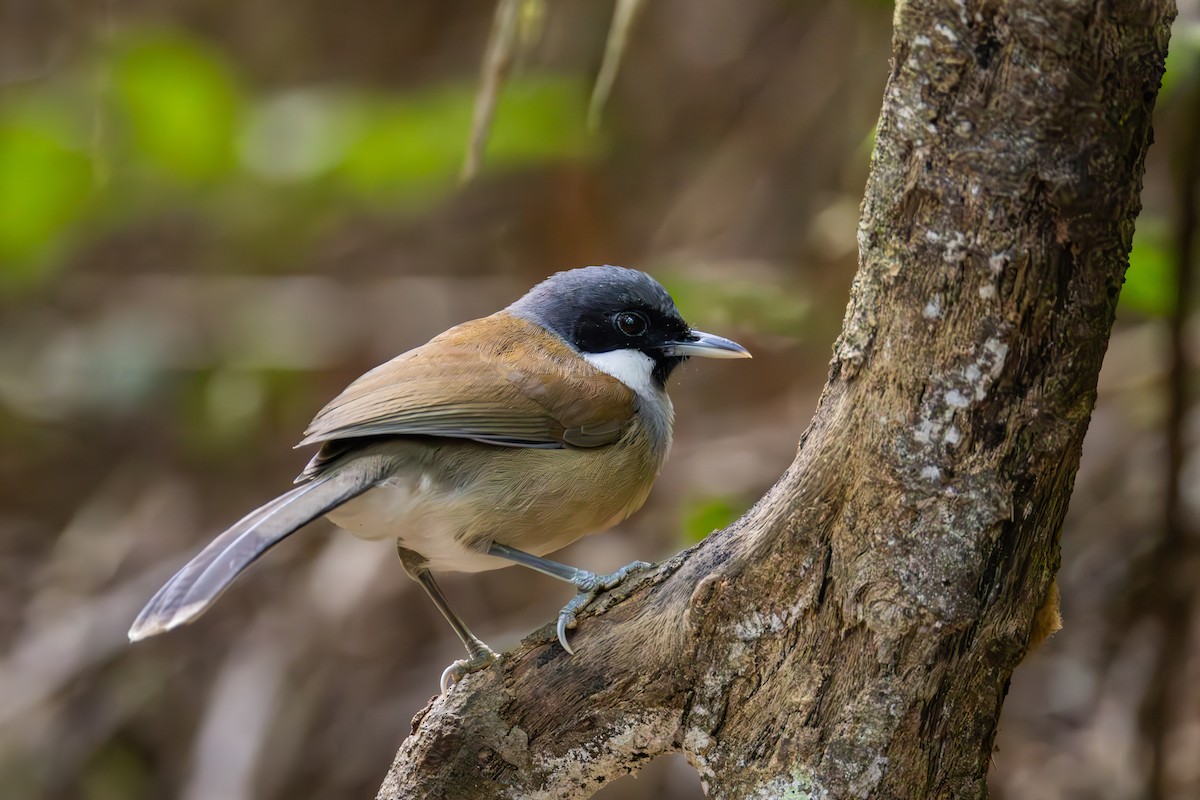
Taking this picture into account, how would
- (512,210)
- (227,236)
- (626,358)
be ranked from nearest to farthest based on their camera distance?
(626,358) → (227,236) → (512,210)

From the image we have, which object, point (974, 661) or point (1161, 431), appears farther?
point (1161, 431)

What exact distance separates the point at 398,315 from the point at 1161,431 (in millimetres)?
4040

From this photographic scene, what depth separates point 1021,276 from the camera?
184 cm

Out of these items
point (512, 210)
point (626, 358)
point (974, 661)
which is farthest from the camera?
point (512, 210)

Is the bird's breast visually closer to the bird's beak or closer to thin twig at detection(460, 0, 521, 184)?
the bird's beak

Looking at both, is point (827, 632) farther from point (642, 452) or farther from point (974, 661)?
point (642, 452)

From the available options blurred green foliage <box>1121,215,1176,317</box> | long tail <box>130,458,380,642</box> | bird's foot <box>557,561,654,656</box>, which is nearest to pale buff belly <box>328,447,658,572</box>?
long tail <box>130,458,380,642</box>

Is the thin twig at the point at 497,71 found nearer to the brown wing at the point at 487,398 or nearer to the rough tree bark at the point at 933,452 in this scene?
the brown wing at the point at 487,398

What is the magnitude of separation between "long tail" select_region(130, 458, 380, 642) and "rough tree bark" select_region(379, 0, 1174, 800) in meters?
0.78

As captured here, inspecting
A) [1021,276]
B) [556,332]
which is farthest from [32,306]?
[1021,276]

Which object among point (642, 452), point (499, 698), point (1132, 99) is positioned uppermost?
point (1132, 99)

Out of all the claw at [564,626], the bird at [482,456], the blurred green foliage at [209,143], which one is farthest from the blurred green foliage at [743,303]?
the claw at [564,626]

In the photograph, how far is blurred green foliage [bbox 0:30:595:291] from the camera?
5480 mm

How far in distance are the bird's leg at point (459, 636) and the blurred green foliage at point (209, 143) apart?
2.80 m
